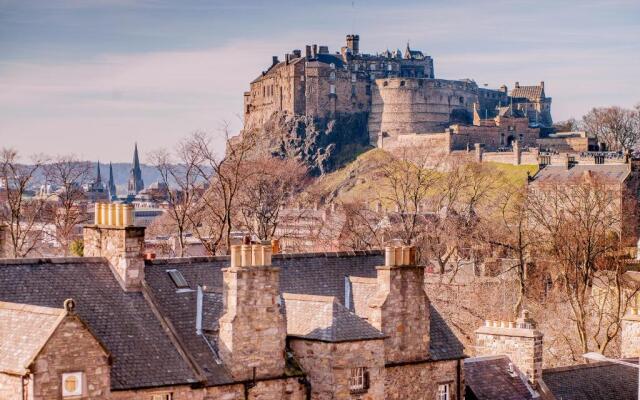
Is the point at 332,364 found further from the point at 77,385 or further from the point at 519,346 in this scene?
the point at 519,346

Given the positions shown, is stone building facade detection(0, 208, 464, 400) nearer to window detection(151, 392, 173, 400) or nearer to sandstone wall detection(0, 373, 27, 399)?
window detection(151, 392, 173, 400)

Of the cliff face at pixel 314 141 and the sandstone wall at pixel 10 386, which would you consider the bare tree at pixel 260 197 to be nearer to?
the sandstone wall at pixel 10 386

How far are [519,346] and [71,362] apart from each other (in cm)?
1708

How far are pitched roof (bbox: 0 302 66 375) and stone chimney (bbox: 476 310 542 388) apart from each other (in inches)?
664

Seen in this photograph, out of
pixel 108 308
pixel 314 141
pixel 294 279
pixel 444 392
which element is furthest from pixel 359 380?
pixel 314 141

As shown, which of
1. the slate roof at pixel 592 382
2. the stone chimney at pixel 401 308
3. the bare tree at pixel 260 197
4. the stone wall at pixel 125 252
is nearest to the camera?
the stone wall at pixel 125 252

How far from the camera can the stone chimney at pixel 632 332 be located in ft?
142

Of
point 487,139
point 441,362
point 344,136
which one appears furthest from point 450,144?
point 441,362

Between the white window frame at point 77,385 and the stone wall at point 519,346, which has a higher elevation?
the white window frame at point 77,385

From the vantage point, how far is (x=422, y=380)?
106 feet

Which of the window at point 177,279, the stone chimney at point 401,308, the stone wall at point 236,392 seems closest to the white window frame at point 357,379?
the stone wall at point 236,392

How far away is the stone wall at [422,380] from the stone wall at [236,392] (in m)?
3.31

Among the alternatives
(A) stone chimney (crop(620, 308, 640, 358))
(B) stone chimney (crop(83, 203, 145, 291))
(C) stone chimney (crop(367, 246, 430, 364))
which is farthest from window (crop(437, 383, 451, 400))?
(A) stone chimney (crop(620, 308, 640, 358))

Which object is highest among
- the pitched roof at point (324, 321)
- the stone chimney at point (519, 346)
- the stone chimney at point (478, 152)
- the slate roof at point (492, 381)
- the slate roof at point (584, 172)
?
the stone chimney at point (478, 152)
